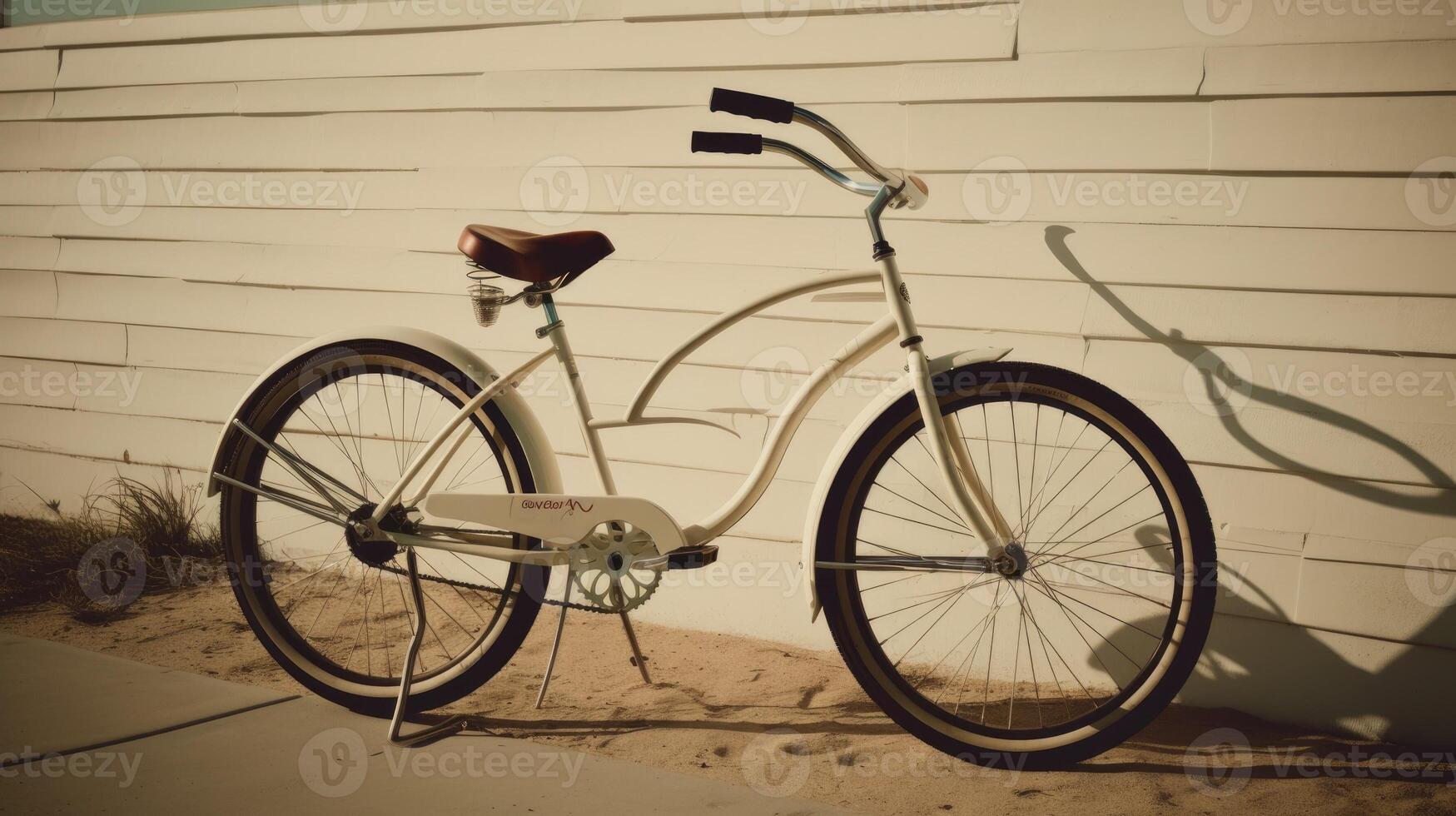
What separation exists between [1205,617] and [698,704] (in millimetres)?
1297

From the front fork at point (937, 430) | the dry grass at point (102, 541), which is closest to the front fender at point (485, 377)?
the front fork at point (937, 430)

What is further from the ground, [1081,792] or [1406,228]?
[1406,228]

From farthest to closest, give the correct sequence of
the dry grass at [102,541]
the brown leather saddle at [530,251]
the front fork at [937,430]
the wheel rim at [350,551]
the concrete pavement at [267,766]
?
the dry grass at [102,541] → the wheel rim at [350,551] → the brown leather saddle at [530,251] → the front fork at [937,430] → the concrete pavement at [267,766]

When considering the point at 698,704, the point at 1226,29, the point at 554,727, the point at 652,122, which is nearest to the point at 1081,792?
the point at 698,704

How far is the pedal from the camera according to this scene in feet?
8.20

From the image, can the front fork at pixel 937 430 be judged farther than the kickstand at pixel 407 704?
No

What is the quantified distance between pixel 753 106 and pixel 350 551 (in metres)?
1.74

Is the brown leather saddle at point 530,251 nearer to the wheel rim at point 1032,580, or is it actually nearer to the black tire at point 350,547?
the black tire at point 350,547

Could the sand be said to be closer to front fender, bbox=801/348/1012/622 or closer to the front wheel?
the front wheel

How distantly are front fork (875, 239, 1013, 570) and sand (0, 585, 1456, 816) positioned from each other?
57 centimetres

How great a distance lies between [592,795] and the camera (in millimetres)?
2213

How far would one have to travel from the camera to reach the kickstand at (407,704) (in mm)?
2502

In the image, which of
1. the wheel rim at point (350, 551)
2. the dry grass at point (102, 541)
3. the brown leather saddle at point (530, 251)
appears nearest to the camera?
the brown leather saddle at point (530, 251)

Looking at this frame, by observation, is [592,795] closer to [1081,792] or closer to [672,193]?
[1081,792]
